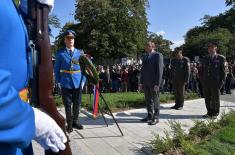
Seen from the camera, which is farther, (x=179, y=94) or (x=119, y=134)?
(x=179, y=94)

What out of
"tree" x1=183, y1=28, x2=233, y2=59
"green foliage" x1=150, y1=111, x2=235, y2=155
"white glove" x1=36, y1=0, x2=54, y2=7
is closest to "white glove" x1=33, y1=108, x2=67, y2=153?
"white glove" x1=36, y1=0, x2=54, y2=7

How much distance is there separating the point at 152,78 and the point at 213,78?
1891 mm

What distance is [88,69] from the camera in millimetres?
8031

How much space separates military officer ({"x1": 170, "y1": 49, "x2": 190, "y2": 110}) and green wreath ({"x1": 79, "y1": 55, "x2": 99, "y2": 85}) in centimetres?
504

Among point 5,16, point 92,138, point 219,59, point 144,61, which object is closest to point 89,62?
point 92,138

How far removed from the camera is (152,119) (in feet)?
31.4

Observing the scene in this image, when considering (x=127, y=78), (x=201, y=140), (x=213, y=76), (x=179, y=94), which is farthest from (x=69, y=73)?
(x=127, y=78)

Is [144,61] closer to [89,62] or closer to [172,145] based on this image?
[89,62]

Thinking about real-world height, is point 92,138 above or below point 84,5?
below

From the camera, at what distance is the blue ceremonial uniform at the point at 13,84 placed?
5.11ft

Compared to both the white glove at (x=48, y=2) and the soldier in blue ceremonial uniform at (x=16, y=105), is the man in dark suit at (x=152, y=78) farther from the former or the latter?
the soldier in blue ceremonial uniform at (x=16, y=105)

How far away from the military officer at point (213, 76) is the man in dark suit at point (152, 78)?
1616 millimetres

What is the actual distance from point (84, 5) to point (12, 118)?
45.0 metres

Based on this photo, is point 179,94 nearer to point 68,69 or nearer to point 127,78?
point 68,69
